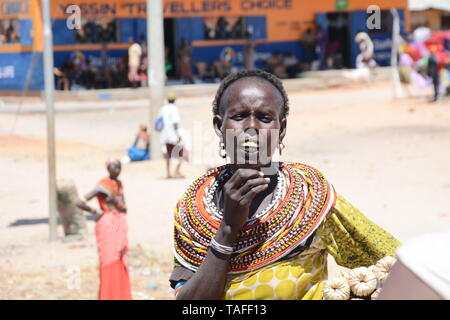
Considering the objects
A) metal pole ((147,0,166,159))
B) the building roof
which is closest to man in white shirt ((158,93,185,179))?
metal pole ((147,0,166,159))

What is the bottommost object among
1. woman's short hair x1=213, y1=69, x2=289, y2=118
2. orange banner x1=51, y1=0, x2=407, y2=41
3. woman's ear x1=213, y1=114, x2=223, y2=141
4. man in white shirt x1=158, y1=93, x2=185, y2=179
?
man in white shirt x1=158, y1=93, x2=185, y2=179

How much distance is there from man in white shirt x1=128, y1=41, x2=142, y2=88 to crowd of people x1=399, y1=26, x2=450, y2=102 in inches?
295

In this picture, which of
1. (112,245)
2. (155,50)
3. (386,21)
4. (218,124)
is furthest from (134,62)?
(218,124)

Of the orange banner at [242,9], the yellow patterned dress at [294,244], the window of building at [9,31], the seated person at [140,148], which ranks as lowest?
the seated person at [140,148]

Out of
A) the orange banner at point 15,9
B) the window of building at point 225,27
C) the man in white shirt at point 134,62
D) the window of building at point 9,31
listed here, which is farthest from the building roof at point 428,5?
the window of building at point 9,31

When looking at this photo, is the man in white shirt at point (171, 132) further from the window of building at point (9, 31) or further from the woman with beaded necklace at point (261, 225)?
the window of building at point (9, 31)

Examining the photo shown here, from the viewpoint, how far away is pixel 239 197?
77.7 inches

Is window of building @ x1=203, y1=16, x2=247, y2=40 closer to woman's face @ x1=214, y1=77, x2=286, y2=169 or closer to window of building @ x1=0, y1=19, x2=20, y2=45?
window of building @ x1=0, y1=19, x2=20, y2=45

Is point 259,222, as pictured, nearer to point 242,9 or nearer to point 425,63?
point 425,63

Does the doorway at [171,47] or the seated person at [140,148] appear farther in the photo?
the doorway at [171,47]

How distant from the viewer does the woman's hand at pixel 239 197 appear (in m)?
1.97

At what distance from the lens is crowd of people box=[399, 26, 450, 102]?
69.1 ft
